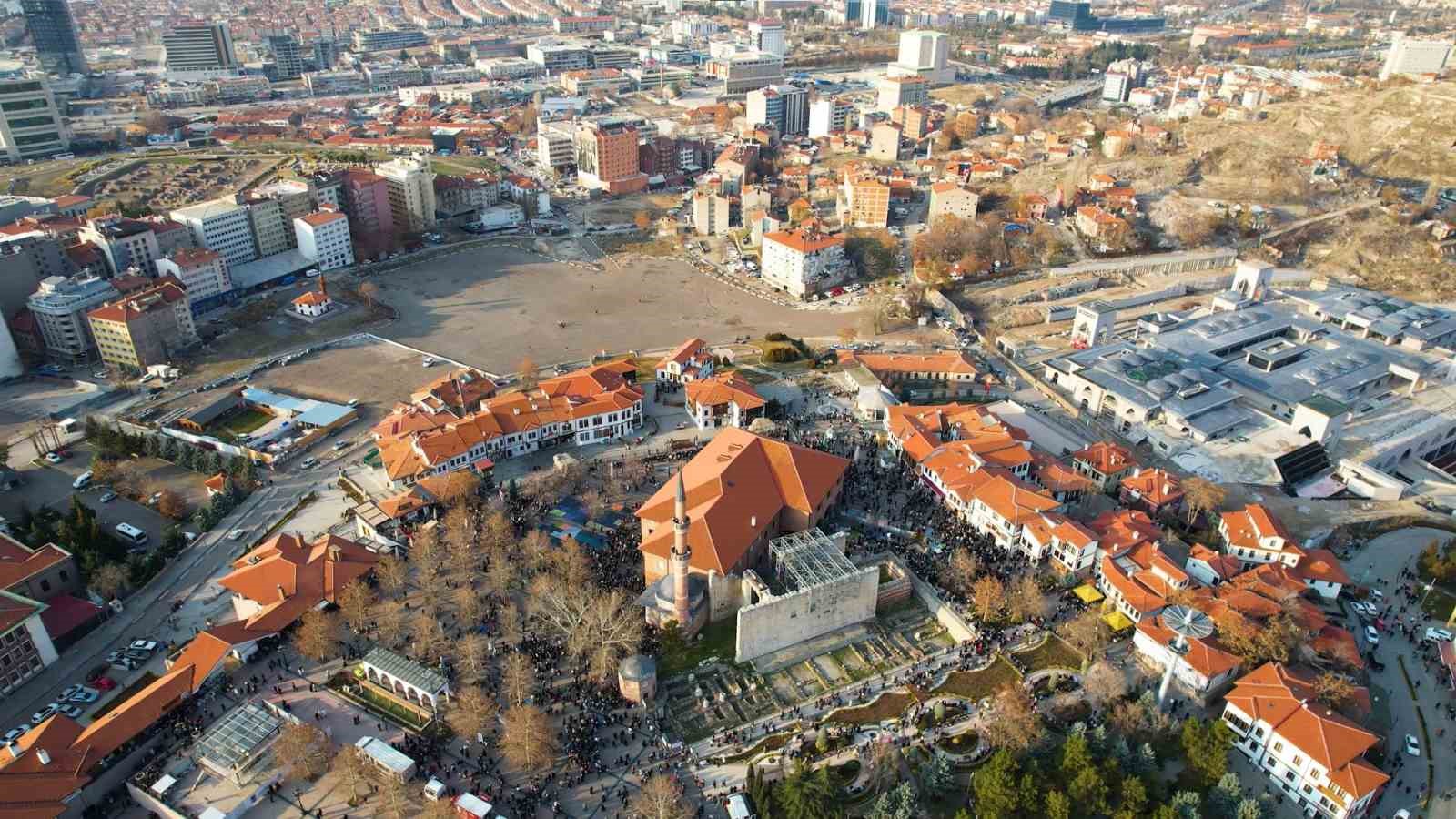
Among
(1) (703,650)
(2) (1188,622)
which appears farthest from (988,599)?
Answer: (1) (703,650)

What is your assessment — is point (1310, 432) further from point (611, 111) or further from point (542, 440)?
point (611, 111)

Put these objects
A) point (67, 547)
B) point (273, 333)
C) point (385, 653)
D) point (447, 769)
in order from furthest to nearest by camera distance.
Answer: point (273, 333)
point (67, 547)
point (385, 653)
point (447, 769)

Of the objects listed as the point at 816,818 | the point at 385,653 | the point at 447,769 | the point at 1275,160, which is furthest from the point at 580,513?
the point at 1275,160

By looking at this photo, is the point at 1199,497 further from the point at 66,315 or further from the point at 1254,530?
the point at 66,315

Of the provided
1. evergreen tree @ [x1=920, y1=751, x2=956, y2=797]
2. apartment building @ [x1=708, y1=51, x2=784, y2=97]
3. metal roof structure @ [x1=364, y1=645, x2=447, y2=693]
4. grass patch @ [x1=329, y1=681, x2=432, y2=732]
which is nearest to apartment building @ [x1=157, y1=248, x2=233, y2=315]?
metal roof structure @ [x1=364, y1=645, x2=447, y2=693]

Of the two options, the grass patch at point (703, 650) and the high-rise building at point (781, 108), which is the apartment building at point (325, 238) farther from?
the high-rise building at point (781, 108)

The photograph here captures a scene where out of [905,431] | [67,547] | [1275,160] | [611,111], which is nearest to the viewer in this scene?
[67,547]
